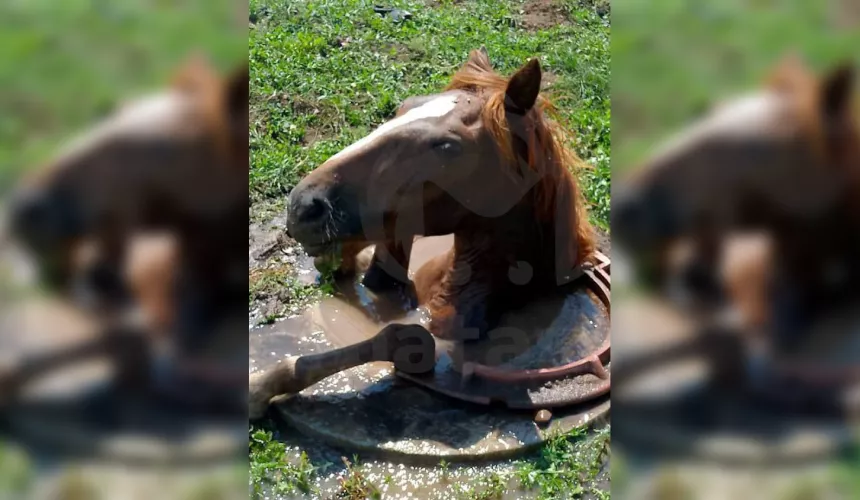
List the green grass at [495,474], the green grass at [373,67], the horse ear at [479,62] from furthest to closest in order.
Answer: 1. the green grass at [373,67]
2. the horse ear at [479,62]
3. the green grass at [495,474]

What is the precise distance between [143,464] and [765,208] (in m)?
0.77

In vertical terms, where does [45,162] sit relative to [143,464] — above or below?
above

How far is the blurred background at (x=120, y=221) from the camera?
0.83 metres

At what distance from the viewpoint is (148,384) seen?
34.3 inches

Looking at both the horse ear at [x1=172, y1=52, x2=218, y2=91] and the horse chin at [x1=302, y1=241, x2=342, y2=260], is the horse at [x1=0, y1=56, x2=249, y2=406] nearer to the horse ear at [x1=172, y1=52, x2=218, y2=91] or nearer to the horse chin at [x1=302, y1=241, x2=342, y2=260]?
the horse ear at [x1=172, y1=52, x2=218, y2=91]

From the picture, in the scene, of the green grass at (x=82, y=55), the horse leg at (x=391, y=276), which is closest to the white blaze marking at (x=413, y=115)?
the horse leg at (x=391, y=276)

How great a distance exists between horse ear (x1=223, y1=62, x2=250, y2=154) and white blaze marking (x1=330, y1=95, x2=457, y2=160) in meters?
1.61

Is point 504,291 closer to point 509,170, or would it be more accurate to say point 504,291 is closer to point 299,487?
point 509,170

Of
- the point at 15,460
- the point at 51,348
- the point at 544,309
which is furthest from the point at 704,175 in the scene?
the point at 544,309

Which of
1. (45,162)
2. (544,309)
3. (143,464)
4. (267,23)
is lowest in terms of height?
(143,464)

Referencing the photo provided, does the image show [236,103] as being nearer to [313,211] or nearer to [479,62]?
[313,211]

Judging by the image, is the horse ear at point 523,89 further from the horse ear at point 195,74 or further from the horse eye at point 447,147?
the horse ear at point 195,74

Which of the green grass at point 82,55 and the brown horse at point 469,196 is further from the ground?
the brown horse at point 469,196

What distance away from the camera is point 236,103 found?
819mm
